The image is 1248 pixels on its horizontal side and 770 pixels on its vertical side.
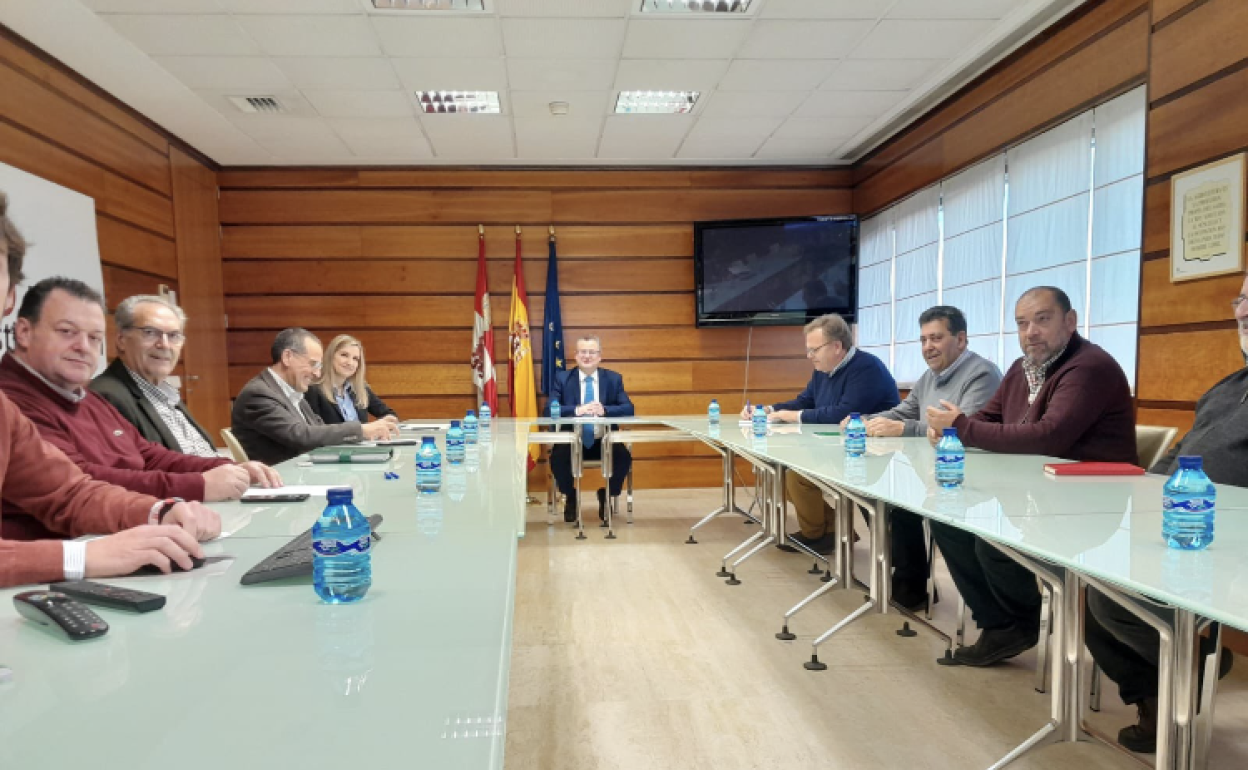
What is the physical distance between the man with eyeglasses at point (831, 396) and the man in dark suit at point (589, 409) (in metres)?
1.43

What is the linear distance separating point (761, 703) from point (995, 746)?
68 centimetres

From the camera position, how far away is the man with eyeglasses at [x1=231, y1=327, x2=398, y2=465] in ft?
10.9

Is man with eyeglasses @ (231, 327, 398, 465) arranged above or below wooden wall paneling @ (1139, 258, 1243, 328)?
below

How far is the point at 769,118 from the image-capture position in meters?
5.40

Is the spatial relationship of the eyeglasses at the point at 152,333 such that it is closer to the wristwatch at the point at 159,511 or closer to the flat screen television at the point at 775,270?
the wristwatch at the point at 159,511

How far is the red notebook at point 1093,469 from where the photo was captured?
2.20 m

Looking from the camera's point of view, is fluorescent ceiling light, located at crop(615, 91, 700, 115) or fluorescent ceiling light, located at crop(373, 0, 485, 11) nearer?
fluorescent ceiling light, located at crop(373, 0, 485, 11)

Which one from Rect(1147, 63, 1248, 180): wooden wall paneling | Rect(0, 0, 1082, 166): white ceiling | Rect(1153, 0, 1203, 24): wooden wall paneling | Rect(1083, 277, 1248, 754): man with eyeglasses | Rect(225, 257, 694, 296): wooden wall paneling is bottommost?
Rect(1083, 277, 1248, 754): man with eyeglasses

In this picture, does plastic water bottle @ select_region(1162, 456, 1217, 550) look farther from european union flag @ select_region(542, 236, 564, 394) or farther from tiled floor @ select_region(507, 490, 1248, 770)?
european union flag @ select_region(542, 236, 564, 394)

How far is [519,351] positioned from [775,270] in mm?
2408

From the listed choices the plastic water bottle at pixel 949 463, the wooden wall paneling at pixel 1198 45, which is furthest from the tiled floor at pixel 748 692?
the wooden wall paneling at pixel 1198 45

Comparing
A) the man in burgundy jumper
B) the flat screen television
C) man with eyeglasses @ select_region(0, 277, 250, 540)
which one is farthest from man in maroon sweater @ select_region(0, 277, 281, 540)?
the flat screen television

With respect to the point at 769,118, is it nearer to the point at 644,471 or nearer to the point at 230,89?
the point at 644,471

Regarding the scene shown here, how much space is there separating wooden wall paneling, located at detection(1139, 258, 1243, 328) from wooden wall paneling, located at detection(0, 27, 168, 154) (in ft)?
19.2
